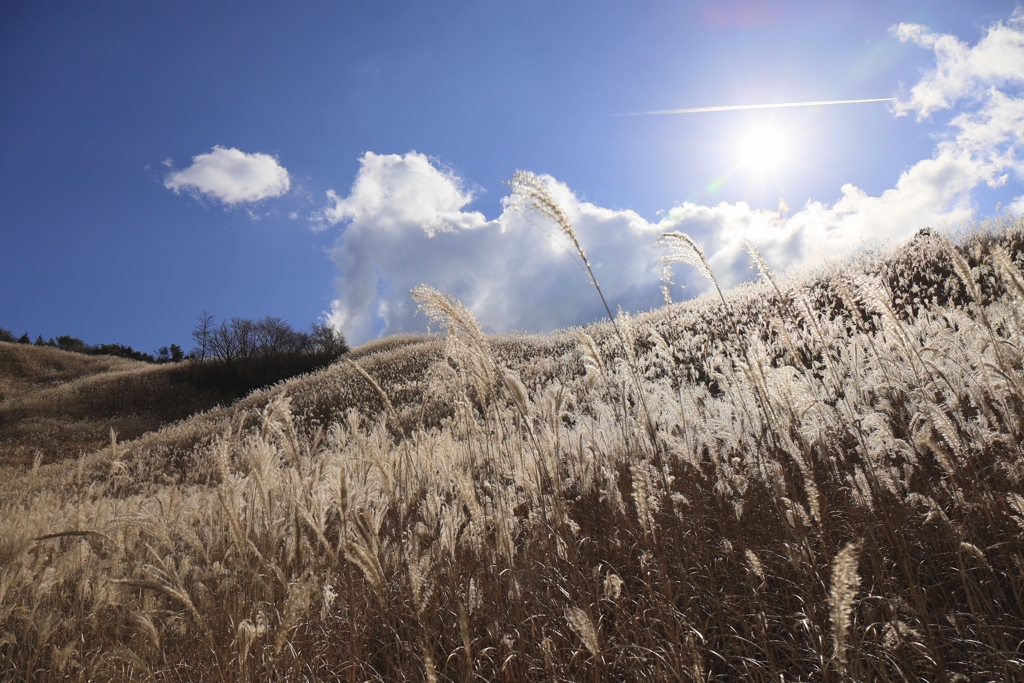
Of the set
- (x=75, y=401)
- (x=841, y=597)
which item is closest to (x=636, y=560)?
(x=841, y=597)

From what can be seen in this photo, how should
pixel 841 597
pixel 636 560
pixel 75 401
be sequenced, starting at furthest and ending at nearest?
pixel 75 401 → pixel 636 560 → pixel 841 597

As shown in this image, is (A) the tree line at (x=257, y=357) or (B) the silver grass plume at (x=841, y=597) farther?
(A) the tree line at (x=257, y=357)

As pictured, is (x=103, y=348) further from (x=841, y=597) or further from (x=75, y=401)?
(x=841, y=597)

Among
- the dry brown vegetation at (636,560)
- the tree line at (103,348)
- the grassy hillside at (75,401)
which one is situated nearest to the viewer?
the dry brown vegetation at (636,560)

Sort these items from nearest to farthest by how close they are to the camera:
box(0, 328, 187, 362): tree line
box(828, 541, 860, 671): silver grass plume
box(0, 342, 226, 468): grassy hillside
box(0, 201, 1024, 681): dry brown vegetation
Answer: box(828, 541, 860, 671): silver grass plume
box(0, 201, 1024, 681): dry brown vegetation
box(0, 342, 226, 468): grassy hillside
box(0, 328, 187, 362): tree line

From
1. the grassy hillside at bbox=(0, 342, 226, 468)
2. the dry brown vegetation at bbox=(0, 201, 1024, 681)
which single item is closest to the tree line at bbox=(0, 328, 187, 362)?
the grassy hillside at bbox=(0, 342, 226, 468)

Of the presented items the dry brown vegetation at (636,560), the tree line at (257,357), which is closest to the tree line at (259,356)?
the tree line at (257,357)

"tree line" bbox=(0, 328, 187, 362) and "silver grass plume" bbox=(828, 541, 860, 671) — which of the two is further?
"tree line" bbox=(0, 328, 187, 362)

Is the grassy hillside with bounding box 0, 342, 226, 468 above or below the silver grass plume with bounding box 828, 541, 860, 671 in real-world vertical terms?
above

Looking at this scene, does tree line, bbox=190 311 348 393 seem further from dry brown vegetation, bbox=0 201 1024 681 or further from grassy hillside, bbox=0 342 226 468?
dry brown vegetation, bbox=0 201 1024 681

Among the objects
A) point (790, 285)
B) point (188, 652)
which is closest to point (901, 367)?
point (790, 285)

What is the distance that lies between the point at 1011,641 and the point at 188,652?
3865 millimetres

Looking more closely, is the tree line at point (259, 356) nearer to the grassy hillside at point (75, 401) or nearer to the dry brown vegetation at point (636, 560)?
the grassy hillside at point (75, 401)

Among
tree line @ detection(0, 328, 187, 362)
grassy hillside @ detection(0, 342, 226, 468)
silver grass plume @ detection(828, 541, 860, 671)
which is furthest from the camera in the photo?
tree line @ detection(0, 328, 187, 362)
